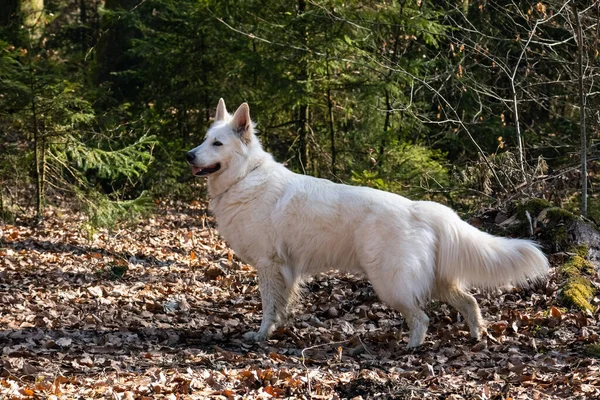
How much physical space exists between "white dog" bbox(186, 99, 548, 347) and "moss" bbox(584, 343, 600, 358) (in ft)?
2.38

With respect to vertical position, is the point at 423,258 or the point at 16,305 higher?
the point at 423,258

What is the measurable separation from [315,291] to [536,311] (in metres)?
2.44

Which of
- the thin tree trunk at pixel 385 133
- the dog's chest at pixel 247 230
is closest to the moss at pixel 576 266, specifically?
the dog's chest at pixel 247 230

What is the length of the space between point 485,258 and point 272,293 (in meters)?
1.99

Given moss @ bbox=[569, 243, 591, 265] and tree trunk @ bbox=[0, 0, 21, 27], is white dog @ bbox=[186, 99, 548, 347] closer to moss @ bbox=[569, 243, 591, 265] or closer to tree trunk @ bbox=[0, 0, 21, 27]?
moss @ bbox=[569, 243, 591, 265]

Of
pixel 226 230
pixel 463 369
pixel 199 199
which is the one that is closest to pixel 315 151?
pixel 199 199

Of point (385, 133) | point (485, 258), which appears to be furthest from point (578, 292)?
point (385, 133)

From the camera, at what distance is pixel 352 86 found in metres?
12.3

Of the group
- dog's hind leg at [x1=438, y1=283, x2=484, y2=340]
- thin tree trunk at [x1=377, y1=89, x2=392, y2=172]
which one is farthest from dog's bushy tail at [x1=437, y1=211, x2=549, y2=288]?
thin tree trunk at [x1=377, y1=89, x2=392, y2=172]

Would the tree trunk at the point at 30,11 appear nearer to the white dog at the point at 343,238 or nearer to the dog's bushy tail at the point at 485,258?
the white dog at the point at 343,238

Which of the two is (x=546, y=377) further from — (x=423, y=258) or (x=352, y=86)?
(x=352, y=86)

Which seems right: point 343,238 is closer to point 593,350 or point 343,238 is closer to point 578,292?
point 593,350

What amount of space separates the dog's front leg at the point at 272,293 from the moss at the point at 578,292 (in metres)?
2.75

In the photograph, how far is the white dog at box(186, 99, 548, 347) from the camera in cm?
600
